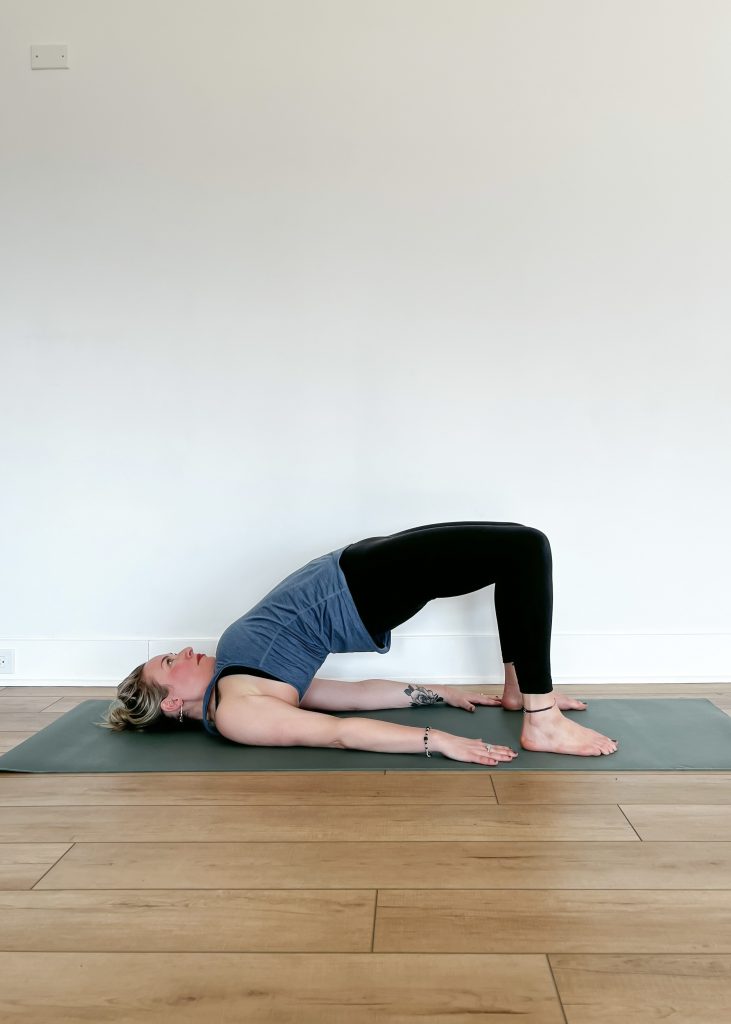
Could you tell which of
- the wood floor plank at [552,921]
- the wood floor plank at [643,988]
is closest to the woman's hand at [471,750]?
the wood floor plank at [552,921]

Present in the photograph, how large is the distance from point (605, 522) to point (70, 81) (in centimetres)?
265

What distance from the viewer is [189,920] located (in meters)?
1.44

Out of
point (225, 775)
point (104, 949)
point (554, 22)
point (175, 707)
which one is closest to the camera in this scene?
point (104, 949)

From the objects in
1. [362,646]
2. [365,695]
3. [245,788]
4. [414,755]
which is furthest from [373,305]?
[245,788]

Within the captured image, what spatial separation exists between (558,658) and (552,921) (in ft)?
5.71

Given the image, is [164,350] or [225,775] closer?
[225,775]

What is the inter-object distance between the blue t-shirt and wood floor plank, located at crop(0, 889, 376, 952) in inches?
34.4

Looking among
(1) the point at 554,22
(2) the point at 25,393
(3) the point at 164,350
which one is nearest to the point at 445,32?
(1) the point at 554,22

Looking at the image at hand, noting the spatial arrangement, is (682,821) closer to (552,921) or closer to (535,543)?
(552,921)

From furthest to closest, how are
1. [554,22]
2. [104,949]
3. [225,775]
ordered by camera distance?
[554,22] → [225,775] → [104,949]

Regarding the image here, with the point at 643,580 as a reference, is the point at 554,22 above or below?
above

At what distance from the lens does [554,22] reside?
118 inches

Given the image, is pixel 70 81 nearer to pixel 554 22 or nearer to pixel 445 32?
pixel 445 32

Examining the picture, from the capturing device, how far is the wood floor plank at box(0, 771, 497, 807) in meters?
1.98
